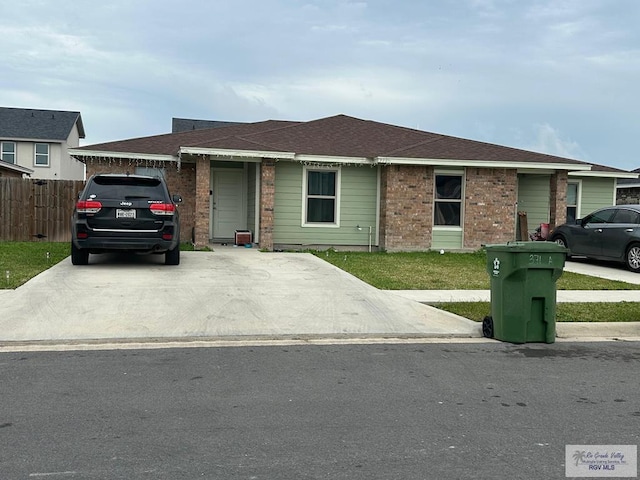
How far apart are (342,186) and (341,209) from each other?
64 cm

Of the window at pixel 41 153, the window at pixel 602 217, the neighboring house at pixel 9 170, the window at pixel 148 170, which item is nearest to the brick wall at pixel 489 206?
the window at pixel 602 217

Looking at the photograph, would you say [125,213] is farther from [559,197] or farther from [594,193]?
[594,193]

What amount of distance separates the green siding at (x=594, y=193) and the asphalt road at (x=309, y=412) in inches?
595

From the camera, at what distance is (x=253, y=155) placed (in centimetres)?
1684

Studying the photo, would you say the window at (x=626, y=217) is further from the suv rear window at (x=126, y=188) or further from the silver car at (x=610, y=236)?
the suv rear window at (x=126, y=188)

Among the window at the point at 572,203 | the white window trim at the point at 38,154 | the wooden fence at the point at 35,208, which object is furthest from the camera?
the white window trim at the point at 38,154

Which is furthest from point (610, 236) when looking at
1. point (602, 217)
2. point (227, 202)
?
point (227, 202)

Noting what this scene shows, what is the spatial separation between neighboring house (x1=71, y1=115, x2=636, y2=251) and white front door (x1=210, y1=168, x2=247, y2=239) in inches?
1.2

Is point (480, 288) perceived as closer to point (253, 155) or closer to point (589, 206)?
point (253, 155)

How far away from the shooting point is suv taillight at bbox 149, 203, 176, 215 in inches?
470

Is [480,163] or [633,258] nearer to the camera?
[633,258]

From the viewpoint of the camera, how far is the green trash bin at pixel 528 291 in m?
7.80

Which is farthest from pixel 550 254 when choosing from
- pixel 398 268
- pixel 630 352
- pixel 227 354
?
pixel 398 268

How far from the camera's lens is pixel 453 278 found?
42.1ft
